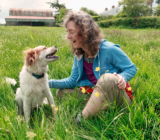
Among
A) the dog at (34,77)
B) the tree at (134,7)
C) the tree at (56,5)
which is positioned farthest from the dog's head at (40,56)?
the tree at (56,5)

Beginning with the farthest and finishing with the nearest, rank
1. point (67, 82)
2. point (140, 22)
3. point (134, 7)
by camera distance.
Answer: point (134, 7), point (140, 22), point (67, 82)

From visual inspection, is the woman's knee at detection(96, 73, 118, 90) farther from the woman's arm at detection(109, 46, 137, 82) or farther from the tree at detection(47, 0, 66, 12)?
the tree at detection(47, 0, 66, 12)

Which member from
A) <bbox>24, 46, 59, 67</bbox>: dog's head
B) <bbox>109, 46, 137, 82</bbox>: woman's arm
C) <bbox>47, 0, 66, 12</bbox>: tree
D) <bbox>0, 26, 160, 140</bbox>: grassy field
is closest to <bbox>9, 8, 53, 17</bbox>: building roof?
<bbox>47, 0, 66, 12</bbox>: tree

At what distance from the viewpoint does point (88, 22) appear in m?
2.08

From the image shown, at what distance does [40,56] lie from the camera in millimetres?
2043

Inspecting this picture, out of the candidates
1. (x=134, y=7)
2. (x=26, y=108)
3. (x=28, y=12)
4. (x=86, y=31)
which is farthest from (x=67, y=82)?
(x=28, y=12)

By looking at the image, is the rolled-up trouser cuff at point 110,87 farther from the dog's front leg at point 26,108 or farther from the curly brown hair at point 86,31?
the dog's front leg at point 26,108

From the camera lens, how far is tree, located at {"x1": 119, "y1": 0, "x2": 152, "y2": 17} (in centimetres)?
3467

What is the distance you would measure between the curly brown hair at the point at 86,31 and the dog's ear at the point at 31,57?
0.68 meters

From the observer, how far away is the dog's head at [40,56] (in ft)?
6.36

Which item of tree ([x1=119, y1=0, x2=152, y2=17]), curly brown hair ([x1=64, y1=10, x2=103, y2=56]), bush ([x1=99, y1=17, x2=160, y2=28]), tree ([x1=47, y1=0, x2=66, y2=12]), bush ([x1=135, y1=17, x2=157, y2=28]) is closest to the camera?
curly brown hair ([x1=64, y1=10, x2=103, y2=56])

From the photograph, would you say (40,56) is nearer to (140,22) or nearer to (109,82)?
(109,82)

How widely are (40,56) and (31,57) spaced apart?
0.45ft

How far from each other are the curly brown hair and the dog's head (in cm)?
48
